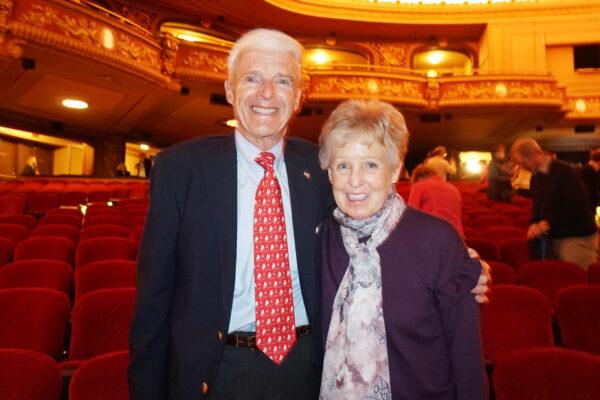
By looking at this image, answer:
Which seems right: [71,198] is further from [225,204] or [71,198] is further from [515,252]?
[225,204]

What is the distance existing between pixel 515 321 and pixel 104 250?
293 centimetres

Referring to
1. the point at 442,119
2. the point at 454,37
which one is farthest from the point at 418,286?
the point at 454,37

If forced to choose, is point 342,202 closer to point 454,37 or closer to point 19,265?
point 19,265

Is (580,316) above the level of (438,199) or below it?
below

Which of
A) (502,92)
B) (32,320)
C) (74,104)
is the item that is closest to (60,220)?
(32,320)

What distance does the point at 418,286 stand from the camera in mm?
1089

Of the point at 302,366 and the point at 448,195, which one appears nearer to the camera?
the point at 302,366

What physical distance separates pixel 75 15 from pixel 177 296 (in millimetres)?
7294

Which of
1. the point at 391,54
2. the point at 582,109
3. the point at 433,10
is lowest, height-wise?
the point at 582,109

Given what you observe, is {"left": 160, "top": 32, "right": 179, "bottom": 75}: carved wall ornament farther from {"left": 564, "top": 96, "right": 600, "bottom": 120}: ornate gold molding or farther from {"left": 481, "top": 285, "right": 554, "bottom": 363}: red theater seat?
{"left": 564, "top": 96, "right": 600, "bottom": 120}: ornate gold molding

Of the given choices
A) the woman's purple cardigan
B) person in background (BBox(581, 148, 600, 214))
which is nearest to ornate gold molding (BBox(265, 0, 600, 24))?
person in background (BBox(581, 148, 600, 214))

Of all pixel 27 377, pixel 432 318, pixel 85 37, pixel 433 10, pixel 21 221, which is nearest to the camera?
pixel 432 318

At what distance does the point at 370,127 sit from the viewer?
114 cm

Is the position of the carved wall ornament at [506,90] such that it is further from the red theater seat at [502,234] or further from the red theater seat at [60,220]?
the red theater seat at [60,220]
